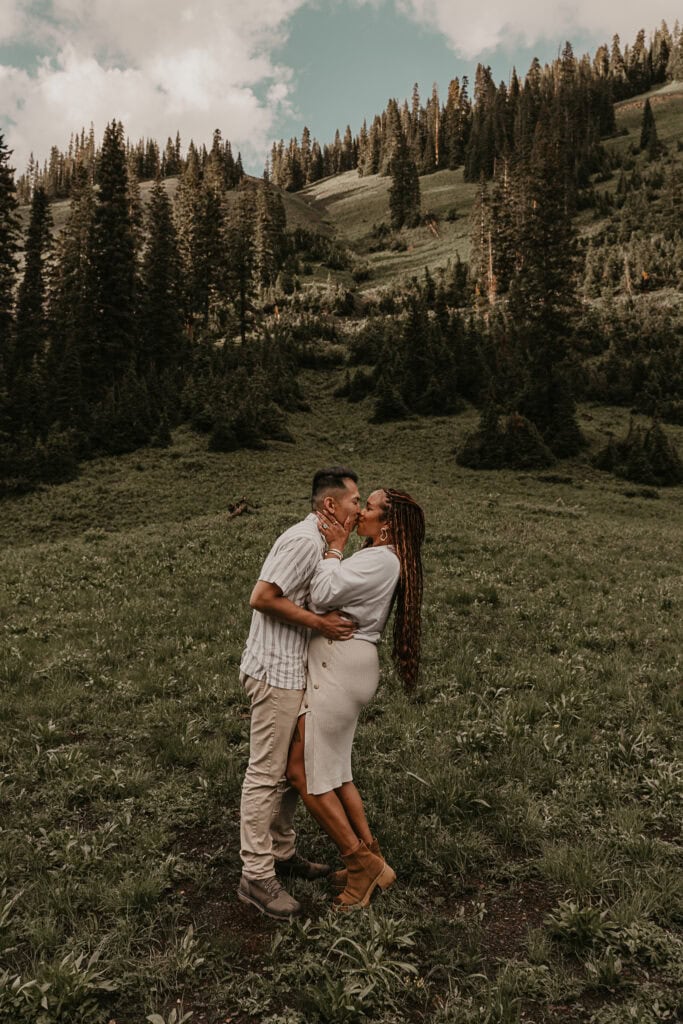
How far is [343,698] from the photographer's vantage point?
4586 millimetres

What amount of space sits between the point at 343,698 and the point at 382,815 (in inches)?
75.0

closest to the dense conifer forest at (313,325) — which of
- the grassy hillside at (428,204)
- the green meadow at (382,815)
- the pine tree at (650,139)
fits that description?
the grassy hillside at (428,204)

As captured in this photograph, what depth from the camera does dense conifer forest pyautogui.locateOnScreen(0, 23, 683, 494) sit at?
1314 inches

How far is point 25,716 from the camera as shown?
7863 mm

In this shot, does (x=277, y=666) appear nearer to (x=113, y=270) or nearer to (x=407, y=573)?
(x=407, y=573)

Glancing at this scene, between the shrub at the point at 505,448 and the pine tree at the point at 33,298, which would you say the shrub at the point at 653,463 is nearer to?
the shrub at the point at 505,448

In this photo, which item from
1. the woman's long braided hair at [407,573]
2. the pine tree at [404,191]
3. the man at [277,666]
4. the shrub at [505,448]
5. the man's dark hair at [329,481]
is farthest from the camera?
the pine tree at [404,191]

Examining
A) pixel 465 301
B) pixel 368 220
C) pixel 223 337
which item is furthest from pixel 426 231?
pixel 223 337

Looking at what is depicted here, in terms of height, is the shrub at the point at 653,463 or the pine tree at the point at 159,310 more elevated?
the pine tree at the point at 159,310

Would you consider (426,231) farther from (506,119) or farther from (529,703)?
(529,703)

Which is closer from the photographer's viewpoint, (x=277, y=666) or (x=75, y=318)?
(x=277, y=666)

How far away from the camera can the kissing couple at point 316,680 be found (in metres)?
4.54

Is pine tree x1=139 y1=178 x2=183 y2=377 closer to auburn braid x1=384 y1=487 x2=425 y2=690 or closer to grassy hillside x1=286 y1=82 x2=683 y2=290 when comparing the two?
grassy hillside x1=286 y1=82 x2=683 y2=290

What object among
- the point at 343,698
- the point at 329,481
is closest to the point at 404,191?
the point at 329,481
